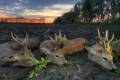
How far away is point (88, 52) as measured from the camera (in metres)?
14.9

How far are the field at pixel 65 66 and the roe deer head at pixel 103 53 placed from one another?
211mm

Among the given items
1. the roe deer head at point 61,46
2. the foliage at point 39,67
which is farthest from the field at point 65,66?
A: the roe deer head at point 61,46

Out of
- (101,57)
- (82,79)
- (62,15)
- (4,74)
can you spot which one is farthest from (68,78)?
(62,15)

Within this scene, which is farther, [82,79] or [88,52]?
[88,52]

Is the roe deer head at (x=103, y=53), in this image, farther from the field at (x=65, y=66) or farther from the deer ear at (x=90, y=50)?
the field at (x=65, y=66)

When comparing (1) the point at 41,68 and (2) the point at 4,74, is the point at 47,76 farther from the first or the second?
(2) the point at 4,74

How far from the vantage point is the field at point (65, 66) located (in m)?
13.8

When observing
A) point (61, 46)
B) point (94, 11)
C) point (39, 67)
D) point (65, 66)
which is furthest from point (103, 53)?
point (94, 11)

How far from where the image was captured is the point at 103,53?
45.9ft

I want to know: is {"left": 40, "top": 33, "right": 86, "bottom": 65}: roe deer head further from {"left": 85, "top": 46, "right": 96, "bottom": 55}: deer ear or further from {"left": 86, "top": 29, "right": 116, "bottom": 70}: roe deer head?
{"left": 86, "top": 29, "right": 116, "bottom": 70}: roe deer head

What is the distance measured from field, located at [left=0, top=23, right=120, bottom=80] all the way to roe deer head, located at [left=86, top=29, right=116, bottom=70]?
8.3 inches

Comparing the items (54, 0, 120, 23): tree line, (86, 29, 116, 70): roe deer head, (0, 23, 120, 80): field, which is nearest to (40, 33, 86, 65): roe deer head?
(0, 23, 120, 80): field

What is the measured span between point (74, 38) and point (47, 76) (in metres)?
2.81

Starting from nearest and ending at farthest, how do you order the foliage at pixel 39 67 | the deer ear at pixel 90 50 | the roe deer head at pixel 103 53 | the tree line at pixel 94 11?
the roe deer head at pixel 103 53 < the foliage at pixel 39 67 < the deer ear at pixel 90 50 < the tree line at pixel 94 11
